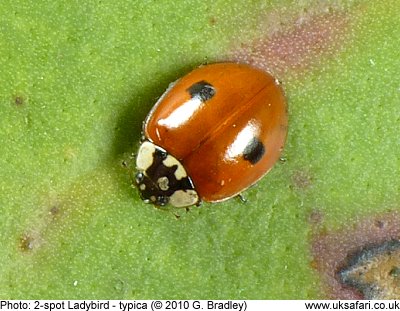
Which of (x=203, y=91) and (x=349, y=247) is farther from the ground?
(x=203, y=91)

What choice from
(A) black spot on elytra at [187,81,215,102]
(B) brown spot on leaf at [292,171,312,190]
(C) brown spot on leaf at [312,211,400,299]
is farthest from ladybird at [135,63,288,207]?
(C) brown spot on leaf at [312,211,400,299]

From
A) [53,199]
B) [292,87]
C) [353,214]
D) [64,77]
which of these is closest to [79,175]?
[53,199]

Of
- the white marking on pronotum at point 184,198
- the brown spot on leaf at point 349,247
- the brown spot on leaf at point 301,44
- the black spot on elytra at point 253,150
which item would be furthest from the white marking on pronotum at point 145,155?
the brown spot on leaf at point 349,247

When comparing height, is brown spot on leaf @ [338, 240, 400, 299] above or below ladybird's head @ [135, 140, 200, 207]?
below

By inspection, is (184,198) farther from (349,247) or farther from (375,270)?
(375,270)

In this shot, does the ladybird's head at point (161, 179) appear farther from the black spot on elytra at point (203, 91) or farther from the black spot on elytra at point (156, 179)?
the black spot on elytra at point (203, 91)

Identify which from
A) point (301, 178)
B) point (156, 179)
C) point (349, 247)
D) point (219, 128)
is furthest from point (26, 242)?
point (349, 247)

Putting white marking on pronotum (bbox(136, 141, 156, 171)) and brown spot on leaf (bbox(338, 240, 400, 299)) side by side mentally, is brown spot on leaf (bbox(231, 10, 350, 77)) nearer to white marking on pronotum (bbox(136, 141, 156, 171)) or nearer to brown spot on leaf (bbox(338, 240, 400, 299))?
white marking on pronotum (bbox(136, 141, 156, 171))
